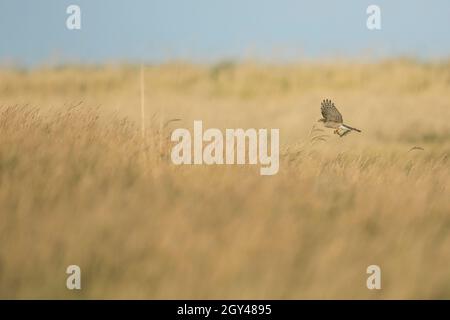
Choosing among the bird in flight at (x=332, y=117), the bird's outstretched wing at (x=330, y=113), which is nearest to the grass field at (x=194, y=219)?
the bird in flight at (x=332, y=117)

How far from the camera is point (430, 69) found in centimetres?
1778

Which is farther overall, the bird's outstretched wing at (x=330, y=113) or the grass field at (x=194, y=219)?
Result: the bird's outstretched wing at (x=330, y=113)

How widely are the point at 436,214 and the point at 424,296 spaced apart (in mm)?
1348

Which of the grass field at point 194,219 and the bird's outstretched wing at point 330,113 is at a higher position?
the bird's outstretched wing at point 330,113

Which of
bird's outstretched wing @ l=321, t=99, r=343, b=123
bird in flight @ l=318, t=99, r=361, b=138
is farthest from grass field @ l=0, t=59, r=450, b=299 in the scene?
bird's outstretched wing @ l=321, t=99, r=343, b=123

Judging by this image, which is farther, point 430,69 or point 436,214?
point 430,69

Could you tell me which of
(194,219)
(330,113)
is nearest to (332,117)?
(330,113)

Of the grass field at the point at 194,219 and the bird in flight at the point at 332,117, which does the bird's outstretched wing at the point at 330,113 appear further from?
the grass field at the point at 194,219

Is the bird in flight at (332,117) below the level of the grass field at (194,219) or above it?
above

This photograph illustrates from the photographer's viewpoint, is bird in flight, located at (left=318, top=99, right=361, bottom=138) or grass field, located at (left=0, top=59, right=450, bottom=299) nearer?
grass field, located at (left=0, top=59, right=450, bottom=299)

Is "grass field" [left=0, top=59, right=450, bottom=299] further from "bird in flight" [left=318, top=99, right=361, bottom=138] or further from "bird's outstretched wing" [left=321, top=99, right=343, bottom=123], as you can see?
"bird's outstretched wing" [left=321, top=99, right=343, bottom=123]
